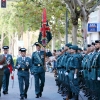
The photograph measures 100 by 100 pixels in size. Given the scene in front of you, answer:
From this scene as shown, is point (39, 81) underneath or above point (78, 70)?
underneath

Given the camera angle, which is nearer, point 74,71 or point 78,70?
point 74,71

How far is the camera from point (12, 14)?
65750 mm

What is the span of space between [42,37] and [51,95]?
2404mm

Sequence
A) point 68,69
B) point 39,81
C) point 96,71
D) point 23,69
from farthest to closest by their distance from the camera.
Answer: point 39,81, point 23,69, point 68,69, point 96,71

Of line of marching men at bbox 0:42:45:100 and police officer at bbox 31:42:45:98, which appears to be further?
police officer at bbox 31:42:45:98

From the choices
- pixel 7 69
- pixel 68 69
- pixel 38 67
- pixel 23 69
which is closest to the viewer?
pixel 68 69

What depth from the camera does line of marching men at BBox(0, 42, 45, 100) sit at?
17.2 m

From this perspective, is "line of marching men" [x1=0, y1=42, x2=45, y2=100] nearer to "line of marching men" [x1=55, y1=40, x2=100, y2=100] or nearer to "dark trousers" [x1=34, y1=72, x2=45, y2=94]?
"dark trousers" [x1=34, y1=72, x2=45, y2=94]

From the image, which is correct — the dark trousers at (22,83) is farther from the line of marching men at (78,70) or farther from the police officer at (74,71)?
the police officer at (74,71)

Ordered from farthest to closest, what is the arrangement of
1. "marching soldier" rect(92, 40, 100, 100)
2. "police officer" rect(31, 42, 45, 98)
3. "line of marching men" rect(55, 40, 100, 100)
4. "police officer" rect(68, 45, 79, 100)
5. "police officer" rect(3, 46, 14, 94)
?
"police officer" rect(3, 46, 14, 94) < "police officer" rect(31, 42, 45, 98) < "police officer" rect(68, 45, 79, 100) < "line of marching men" rect(55, 40, 100, 100) < "marching soldier" rect(92, 40, 100, 100)

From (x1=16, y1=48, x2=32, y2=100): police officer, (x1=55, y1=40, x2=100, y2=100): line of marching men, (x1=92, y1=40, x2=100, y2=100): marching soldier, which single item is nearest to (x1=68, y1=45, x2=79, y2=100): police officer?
(x1=55, y1=40, x2=100, y2=100): line of marching men

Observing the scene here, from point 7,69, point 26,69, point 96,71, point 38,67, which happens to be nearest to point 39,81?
point 38,67

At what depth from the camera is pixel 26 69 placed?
1722 cm

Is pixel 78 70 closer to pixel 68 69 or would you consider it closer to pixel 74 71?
pixel 74 71
